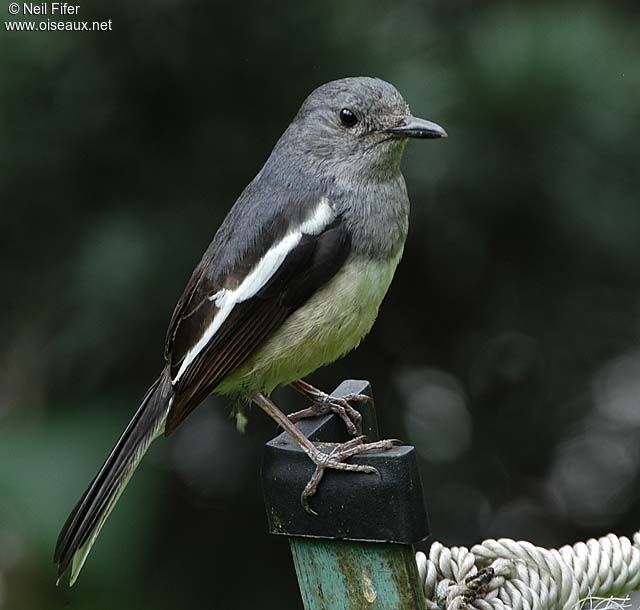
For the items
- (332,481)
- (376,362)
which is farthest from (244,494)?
(332,481)

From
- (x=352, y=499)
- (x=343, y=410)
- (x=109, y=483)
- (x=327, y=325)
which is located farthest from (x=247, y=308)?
(x=352, y=499)

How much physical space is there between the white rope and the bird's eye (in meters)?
1.23

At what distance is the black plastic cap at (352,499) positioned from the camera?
2.13m

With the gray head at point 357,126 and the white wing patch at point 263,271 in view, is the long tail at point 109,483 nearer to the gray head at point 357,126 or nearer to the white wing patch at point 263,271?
the white wing patch at point 263,271

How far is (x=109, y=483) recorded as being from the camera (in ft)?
9.74

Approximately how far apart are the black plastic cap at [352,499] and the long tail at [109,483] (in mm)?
675

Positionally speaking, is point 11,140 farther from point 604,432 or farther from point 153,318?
point 604,432

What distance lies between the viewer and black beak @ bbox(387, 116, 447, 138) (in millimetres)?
2884

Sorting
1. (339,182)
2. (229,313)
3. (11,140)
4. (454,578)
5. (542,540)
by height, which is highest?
(11,140)

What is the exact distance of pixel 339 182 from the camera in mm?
→ 2984

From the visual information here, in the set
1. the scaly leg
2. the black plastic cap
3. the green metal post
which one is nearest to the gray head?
the scaly leg

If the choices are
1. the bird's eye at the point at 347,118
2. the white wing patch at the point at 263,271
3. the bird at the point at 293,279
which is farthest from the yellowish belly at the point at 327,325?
the bird's eye at the point at 347,118

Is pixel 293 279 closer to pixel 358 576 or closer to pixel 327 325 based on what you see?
pixel 327 325

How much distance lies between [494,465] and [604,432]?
0.45 m
